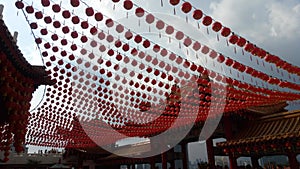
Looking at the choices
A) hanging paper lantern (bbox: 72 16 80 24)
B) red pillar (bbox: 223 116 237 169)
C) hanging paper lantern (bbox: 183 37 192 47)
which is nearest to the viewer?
hanging paper lantern (bbox: 72 16 80 24)

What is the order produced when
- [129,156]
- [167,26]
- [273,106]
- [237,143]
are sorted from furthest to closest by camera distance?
[129,156] < [273,106] < [237,143] < [167,26]

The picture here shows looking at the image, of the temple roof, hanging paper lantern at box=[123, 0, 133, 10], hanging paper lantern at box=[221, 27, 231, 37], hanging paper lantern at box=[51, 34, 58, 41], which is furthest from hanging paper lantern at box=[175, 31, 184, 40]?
the temple roof

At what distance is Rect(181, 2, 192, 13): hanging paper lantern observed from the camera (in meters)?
5.81

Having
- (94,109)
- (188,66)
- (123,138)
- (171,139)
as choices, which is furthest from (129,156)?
(188,66)

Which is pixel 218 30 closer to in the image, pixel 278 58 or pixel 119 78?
pixel 278 58

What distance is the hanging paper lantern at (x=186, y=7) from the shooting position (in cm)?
581

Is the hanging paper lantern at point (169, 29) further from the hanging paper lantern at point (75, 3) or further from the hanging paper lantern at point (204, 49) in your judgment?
the hanging paper lantern at point (75, 3)

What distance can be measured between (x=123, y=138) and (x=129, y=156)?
508cm

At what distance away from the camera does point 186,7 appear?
584cm

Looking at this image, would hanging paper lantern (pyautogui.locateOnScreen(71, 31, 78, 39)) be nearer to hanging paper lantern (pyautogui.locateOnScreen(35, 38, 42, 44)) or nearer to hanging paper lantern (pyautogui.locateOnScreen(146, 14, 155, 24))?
hanging paper lantern (pyautogui.locateOnScreen(35, 38, 42, 44))

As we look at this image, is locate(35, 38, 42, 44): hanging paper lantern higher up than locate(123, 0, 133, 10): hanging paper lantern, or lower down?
higher up

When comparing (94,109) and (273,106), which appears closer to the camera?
(94,109)

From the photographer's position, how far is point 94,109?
12.9 m

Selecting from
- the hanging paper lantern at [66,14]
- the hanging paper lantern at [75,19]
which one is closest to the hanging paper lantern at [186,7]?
the hanging paper lantern at [75,19]
